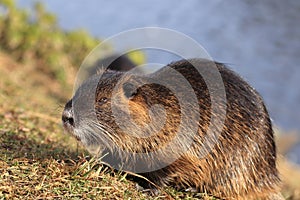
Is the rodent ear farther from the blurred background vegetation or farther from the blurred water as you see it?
the blurred water

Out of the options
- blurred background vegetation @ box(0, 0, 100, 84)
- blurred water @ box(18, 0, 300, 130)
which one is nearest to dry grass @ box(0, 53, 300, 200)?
blurred background vegetation @ box(0, 0, 100, 84)

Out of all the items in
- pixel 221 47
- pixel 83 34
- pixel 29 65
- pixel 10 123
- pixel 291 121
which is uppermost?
pixel 221 47

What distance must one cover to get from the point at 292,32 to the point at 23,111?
27.5ft

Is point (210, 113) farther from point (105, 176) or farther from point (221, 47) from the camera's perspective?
point (221, 47)

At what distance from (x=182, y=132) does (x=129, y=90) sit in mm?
417

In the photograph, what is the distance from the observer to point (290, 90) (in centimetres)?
965

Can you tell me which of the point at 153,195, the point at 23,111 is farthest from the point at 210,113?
the point at 23,111

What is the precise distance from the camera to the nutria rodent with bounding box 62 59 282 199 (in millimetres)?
3186

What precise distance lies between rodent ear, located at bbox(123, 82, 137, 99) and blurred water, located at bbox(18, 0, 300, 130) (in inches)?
239

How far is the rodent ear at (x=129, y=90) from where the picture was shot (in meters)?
3.29

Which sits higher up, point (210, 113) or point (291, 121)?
point (291, 121)

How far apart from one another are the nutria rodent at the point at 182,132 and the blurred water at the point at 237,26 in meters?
5.70

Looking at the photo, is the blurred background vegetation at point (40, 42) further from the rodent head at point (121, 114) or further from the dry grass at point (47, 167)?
the rodent head at point (121, 114)

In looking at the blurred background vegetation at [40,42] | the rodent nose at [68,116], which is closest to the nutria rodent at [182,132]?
the rodent nose at [68,116]
